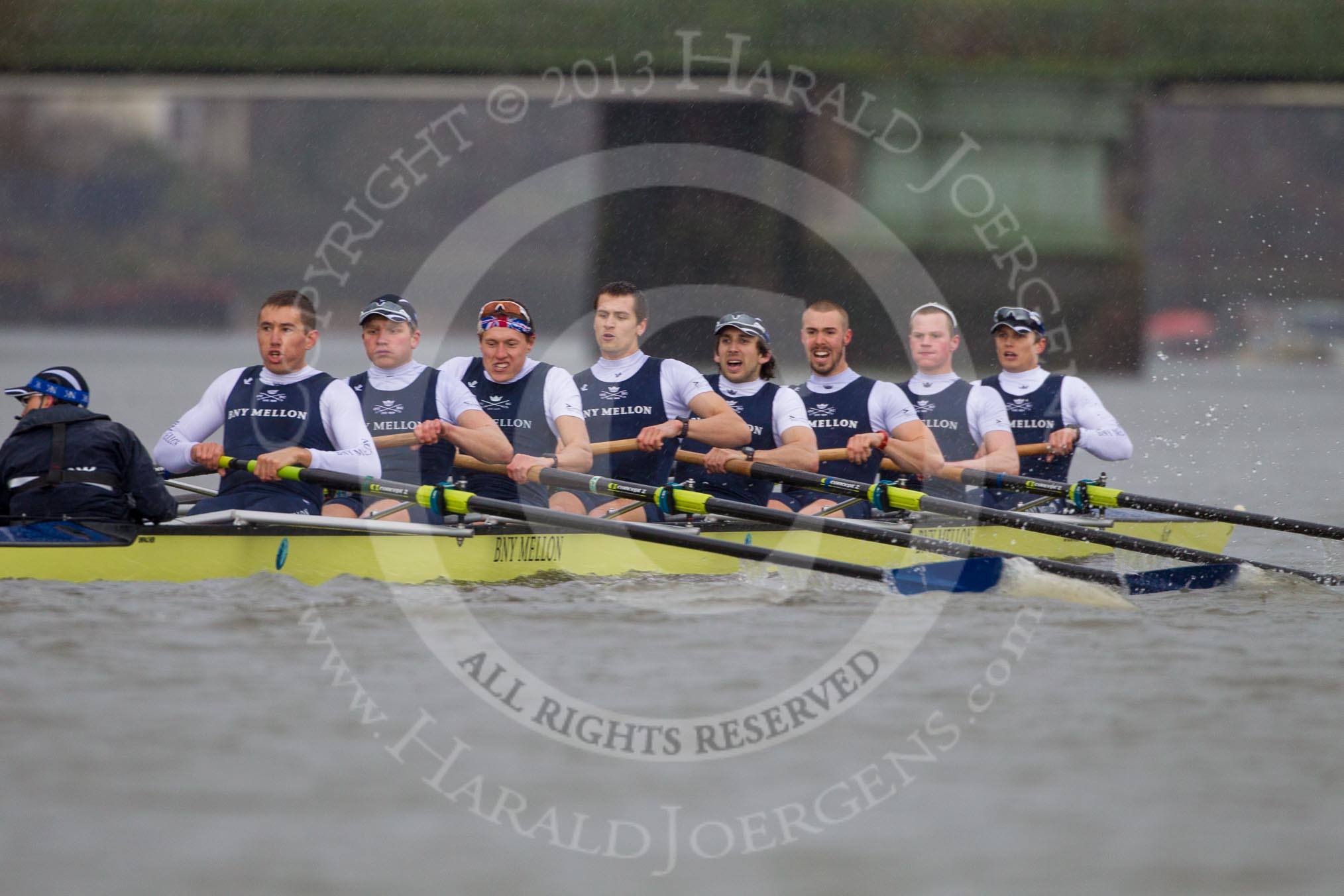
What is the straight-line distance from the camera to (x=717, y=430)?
10891mm

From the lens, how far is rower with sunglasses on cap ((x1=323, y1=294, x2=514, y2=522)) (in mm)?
10188

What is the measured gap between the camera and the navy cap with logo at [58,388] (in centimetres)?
873

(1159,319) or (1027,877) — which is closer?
(1027,877)

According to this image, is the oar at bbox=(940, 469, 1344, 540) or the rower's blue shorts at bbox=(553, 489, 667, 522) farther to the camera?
the oar at bbox=(940, 469, 1344, 540)

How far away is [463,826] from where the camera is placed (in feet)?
19.3

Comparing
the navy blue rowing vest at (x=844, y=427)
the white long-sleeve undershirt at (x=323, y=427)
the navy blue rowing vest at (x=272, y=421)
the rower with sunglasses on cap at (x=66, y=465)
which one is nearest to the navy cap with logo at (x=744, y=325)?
the navy blue rowing vest at (x=844, y=427)

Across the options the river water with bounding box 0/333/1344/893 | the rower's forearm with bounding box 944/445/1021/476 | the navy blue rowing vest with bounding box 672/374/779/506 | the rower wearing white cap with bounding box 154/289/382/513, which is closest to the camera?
the river water with bounding box 0/333/1344/893

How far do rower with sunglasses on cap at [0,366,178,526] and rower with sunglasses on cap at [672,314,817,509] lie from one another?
370 centimetres

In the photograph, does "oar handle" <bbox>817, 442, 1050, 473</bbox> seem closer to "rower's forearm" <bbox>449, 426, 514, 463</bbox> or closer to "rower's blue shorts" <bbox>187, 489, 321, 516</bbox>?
"rower's forearm" <bbox>449, 426, 514, 463</bbox>

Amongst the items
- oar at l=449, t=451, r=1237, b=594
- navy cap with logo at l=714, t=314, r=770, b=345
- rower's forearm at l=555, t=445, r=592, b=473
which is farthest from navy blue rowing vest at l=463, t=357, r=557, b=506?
navy cap with logo at l=714, t=314, r=770, b=345

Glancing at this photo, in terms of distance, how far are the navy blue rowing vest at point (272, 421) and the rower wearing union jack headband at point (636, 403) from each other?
1.86 meters

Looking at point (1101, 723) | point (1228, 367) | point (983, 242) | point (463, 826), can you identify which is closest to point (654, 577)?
point (1101, 723)

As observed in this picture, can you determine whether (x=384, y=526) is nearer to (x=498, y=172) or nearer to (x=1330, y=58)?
(x=1330, y=58)

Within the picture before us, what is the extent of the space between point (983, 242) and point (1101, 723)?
23263mm
